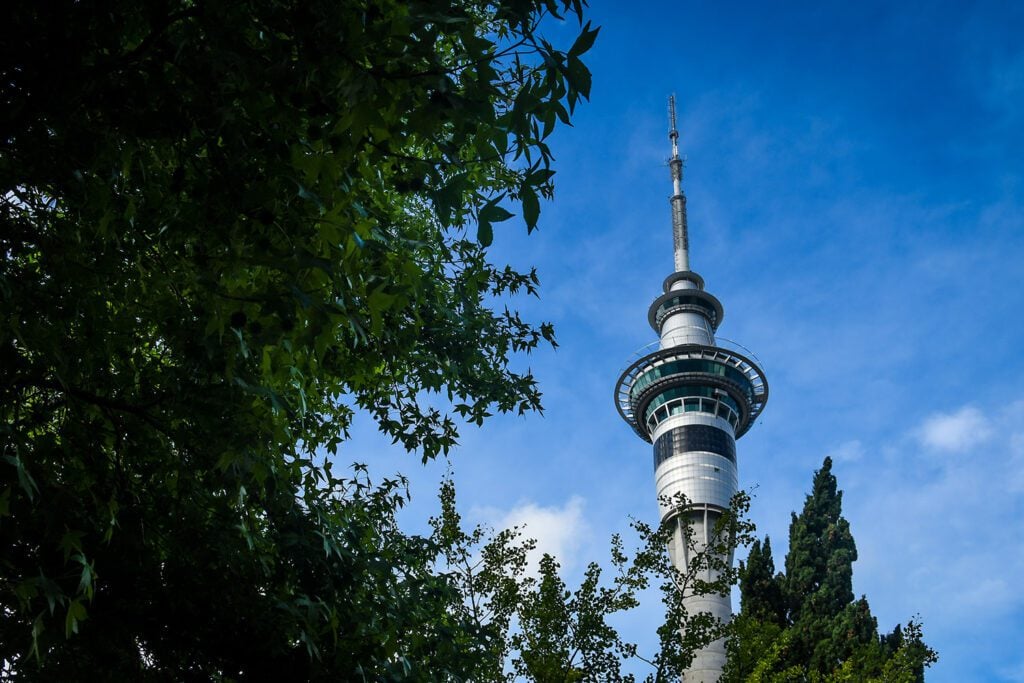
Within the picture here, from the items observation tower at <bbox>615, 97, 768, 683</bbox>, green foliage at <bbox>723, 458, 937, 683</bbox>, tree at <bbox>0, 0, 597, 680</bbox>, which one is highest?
observation tower at <bbox>615, 97, 768, 683</bbox>

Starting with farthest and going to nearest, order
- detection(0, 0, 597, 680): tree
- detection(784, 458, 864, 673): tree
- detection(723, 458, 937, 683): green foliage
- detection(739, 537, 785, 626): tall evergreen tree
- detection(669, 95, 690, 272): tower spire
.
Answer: detection(669, 95, 690, 272): tower spire
detection(739, 537, 785, 626): tall evergreen tree
detection(784, 458, 864, 673): tree
detection(723, 458, 937, 683): green foliage
detection(0, 0, 597, 680): tree

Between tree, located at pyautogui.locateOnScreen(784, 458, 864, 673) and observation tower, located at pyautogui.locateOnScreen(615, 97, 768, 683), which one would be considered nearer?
tree, located at pyautogui.locateOnScreen(784, 458, 864, 673)

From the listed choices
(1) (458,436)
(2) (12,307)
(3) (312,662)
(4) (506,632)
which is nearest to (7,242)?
(2) (12,307)

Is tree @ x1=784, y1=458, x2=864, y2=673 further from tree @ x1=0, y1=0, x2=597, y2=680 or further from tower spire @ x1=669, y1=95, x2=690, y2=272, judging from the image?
tower spire @ x1=669, y1=95, x2=690, y2=272

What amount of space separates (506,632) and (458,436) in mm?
6945

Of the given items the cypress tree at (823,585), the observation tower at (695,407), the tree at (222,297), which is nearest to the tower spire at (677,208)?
the observation tower at (695,407)

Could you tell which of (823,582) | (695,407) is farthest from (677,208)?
(823,582)

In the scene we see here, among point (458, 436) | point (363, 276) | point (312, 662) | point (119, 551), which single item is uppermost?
point (458, 436)

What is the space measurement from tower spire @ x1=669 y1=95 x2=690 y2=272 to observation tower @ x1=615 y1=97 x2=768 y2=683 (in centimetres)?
513

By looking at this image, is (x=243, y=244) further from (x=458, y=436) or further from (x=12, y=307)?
(x=458, y=436)

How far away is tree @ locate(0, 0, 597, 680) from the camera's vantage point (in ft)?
13.9

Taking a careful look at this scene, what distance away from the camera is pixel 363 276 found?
18.7 feet

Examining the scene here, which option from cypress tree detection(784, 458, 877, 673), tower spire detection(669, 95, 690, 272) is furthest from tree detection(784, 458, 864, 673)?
tower spire detection(669, 95, 690, 272)

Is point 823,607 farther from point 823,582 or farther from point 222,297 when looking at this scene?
point 222,297
